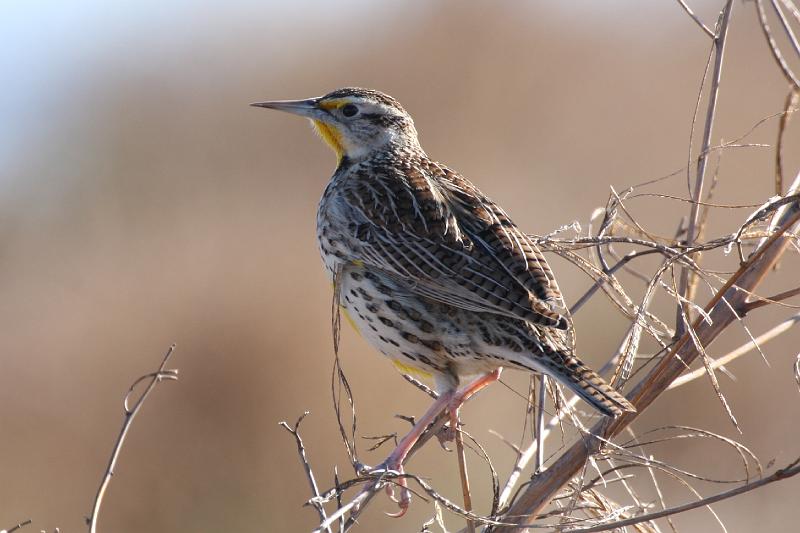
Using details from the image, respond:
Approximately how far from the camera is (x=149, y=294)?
21.8 ft

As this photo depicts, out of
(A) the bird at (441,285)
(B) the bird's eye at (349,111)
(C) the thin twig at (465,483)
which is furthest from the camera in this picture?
(B) the bird's eye at (349,111)

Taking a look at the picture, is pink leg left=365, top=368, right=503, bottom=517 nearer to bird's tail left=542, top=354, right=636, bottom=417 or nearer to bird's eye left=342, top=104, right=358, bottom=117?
bird's tail left=542, top=354, right=636, bottom=417

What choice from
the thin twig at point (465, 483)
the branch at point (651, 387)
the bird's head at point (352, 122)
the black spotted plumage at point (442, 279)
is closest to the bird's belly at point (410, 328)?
the black spotted plumage at point (442, 279)

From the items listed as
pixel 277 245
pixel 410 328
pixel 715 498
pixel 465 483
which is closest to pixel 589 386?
pixel 465 483

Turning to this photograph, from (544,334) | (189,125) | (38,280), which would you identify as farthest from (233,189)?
(544,334)

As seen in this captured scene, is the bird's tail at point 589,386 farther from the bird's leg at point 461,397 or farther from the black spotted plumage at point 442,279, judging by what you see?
the bird's leg at point 461,397

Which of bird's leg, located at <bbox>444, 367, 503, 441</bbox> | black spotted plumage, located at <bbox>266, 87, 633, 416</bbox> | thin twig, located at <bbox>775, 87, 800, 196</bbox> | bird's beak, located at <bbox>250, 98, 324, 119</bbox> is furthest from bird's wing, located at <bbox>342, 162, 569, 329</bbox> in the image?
thin twig, located at <bbox>775, 87, 800, 196</bbox>

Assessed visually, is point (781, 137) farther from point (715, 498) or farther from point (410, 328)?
point (410, 328)

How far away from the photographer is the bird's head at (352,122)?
3.38 metres

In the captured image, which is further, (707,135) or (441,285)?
(441,285)

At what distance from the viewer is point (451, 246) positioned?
2.74m

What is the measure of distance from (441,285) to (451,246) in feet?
0.39

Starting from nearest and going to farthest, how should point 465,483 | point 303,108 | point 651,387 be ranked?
point 651,387 < point 465,483 < point 303,108

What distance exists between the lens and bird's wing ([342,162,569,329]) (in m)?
2.60
